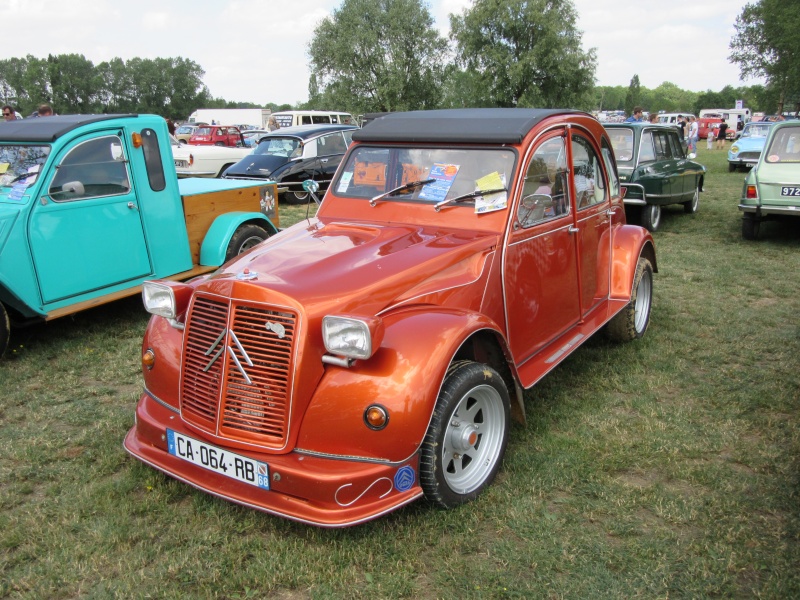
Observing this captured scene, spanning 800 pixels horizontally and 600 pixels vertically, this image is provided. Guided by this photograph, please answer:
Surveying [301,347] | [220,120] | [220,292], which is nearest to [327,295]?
[301,347]

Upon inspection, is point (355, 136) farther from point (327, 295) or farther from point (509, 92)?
point (509, 92)

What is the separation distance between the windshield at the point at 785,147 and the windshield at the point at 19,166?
9605 millimetres

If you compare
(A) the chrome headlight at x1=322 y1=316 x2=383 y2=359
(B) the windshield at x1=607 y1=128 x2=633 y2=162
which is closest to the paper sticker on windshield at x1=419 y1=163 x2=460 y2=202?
(A) the chrome headlight at x1=322 y1=316 x2=383 y2=359

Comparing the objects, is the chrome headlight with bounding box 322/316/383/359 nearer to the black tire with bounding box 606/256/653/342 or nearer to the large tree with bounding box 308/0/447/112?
the black tire with bounding box 606/256/653/342

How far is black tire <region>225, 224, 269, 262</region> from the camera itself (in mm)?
6828

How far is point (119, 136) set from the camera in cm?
577

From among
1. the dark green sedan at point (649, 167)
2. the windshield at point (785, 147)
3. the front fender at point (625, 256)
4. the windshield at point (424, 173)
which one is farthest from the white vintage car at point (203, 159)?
the front fender at point (625, 256)

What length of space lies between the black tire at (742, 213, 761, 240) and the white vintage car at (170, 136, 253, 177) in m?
10.8

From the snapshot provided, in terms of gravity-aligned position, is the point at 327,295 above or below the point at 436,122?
below

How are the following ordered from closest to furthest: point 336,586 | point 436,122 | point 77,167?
point 336,586, point 436,122, point 77,167

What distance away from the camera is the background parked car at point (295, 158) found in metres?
13.1

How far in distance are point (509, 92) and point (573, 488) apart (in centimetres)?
3863

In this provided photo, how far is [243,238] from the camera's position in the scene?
700 cm

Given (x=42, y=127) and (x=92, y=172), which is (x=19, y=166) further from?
(x=92, y=172)
